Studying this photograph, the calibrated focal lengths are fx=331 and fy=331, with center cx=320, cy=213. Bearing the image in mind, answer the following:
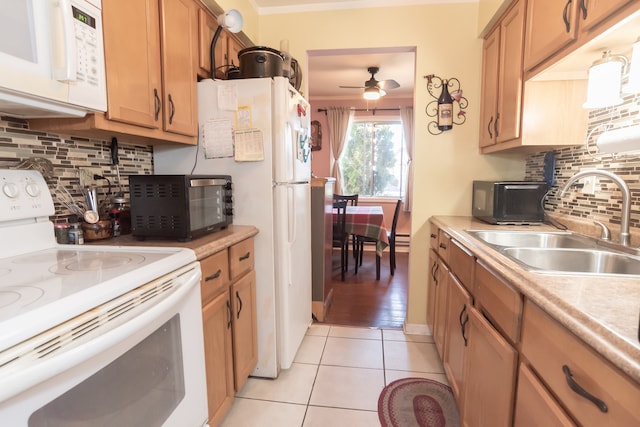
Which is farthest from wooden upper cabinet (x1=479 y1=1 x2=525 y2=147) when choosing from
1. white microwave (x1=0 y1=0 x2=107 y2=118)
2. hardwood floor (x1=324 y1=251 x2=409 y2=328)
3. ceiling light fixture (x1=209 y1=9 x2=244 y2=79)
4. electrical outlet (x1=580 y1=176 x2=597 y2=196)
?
white microwave (x1=0 y1=0 x2=107 y2=118)

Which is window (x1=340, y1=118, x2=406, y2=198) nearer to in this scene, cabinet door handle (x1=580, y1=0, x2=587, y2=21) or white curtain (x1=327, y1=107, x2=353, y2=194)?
white curtain (x1=327, y1=107, x2=353, y2=194)

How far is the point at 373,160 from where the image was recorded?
18.4 feet

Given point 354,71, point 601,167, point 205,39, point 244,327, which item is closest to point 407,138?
point 354,71

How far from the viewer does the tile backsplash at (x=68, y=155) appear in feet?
3.89

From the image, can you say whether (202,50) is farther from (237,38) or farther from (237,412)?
(237,412)

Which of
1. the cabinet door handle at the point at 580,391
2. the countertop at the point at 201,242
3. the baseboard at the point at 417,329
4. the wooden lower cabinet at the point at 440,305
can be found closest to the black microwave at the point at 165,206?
the countertop at the point at 201,242

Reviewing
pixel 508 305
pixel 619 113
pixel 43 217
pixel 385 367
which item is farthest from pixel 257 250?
pixel 619 113

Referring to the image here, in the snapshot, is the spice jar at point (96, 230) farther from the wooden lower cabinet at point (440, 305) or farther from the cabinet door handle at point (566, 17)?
the cabinet door handle at point (566, 17)

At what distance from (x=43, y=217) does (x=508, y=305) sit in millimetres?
1659

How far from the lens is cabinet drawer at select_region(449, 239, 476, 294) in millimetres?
1431

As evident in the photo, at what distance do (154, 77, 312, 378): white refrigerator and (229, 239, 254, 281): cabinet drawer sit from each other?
0.10m

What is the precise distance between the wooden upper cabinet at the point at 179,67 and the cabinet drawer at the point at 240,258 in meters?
0.64

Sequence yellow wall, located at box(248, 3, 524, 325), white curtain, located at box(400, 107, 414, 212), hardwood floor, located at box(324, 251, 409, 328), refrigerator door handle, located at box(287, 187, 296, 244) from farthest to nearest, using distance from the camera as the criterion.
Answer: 1. white curtain, located at box(400, 107, 414, 212)
2. hardwood floor, located at box(324, 251, 409, 328)
3. yellow wall, located at box(248, 3, 524, 325)
4. refrigerator door handle, located at box(287, 187, 296, 244)

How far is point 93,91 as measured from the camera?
43.6 inches
